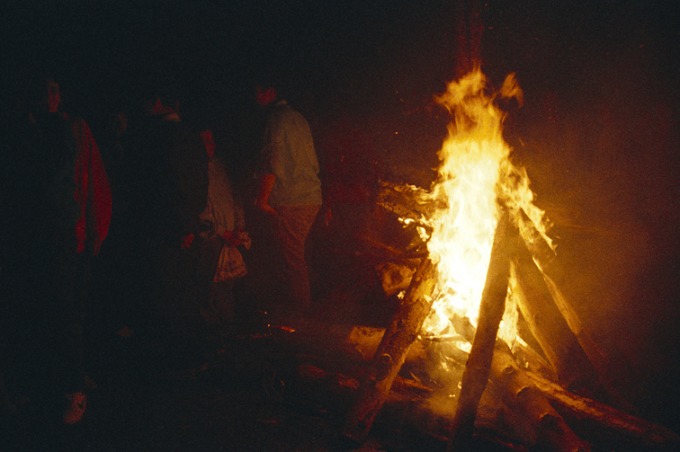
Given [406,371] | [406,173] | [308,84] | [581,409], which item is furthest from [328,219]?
[581,409]

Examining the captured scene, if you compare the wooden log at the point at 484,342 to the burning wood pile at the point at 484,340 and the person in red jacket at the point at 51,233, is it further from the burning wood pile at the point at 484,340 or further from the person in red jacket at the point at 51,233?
the person in red jacket at the point at 51,233

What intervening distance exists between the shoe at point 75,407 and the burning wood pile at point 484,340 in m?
1.81

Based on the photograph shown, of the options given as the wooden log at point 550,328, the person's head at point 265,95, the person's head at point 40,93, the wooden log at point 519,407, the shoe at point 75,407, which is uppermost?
the person's head at point 265,95

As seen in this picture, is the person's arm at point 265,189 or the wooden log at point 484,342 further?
the person's arm at point 265,189

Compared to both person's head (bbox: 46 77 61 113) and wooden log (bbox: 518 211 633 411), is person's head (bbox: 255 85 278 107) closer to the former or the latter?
person's head (bbox: 46 77 61 113)

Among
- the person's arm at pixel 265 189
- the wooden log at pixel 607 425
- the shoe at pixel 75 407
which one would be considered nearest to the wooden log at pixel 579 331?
the wooden log at pixel 607 425

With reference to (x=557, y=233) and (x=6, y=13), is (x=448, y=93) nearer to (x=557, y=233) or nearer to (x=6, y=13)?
(x=557, y=233)

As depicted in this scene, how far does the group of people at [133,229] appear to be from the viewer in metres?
3.37

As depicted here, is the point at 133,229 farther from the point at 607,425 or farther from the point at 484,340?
the point at 607,425

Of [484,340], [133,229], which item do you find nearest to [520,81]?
[484,340]

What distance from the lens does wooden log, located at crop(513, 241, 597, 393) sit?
133 inches

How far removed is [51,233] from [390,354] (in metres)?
2.82

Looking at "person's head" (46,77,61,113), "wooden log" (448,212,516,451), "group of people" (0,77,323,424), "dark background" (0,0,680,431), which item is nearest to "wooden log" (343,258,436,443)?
"wooden log" (448,212,516,451)

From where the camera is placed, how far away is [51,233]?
338 centimetres
